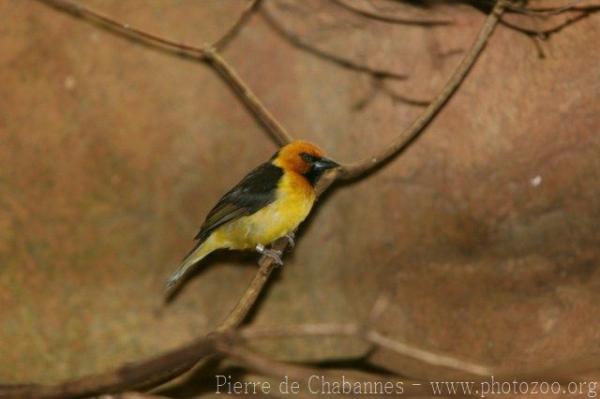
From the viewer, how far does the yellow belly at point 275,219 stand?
4820 millimetres

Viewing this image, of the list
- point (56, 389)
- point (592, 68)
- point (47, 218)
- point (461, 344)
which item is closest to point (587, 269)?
point (461, 344)

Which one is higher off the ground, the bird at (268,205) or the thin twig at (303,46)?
the thin twig at (303,46)

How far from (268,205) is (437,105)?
53.1 inches

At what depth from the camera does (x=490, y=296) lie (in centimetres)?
494

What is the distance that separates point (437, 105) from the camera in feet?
16.5

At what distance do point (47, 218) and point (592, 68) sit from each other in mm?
3878

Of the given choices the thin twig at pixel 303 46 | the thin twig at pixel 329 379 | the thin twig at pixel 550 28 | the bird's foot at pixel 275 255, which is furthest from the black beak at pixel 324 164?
the thin twig at pixel 550 28

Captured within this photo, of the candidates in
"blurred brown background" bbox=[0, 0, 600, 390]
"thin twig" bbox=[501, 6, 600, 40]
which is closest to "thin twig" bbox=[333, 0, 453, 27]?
"blurred brown background" bbox=[0, 0, 600, 390]

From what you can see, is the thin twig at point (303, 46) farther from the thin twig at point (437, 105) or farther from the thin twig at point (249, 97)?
the thin twig at point (437, 105)

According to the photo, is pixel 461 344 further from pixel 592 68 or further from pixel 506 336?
pixel 592 68

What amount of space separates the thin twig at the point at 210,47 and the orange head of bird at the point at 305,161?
0.73ft

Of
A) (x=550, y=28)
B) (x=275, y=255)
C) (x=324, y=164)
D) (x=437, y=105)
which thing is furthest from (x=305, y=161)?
(x=550, y=28)

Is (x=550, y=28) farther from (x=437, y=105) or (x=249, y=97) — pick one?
(x=249, y=97)

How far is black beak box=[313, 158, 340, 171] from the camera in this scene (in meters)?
4.95
